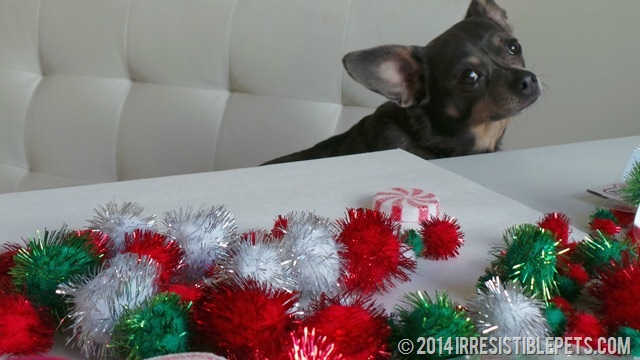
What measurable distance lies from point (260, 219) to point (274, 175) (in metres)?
0.12

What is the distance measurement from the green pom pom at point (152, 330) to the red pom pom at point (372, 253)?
5.0 inches

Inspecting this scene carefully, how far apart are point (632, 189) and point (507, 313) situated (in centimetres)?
34

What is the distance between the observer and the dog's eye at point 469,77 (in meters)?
0.98

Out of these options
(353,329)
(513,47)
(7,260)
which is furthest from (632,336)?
(513,47)

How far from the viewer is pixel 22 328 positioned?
0.38 meters

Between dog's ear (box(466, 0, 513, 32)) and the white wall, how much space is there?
0.34 m

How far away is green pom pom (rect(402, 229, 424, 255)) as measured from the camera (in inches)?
20.9

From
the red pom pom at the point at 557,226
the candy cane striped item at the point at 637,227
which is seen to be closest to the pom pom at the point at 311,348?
the red pom pom at the point at 557,226

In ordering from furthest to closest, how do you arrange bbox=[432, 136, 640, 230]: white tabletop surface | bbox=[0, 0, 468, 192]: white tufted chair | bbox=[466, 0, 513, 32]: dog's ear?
1. bbox=[0, 0, 468, 192]: white tufted chair
2. bbox=[466, 0, 513, 32]: dog's ear
3. bbox=[432, 136, 640, 230]: white tabletop surface

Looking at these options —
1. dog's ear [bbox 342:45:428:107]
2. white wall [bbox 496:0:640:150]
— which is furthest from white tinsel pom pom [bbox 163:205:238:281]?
white wall [bbox 496:0:640:150]

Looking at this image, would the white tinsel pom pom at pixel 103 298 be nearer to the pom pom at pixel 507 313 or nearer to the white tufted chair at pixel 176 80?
the pom pom at pixel 507 313

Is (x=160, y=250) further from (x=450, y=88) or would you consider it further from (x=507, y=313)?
(x=450, y=88)

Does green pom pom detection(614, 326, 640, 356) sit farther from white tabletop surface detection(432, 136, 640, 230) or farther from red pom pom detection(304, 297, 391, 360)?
white tabletop surface detection(432, 136, 640, 230)

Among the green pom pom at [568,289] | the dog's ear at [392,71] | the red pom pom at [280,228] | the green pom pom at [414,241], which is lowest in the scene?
the green pom pom at [568,289]
